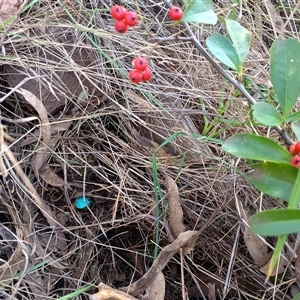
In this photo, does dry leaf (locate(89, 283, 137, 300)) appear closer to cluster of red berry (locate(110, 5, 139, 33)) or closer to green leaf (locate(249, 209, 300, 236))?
green leaf (locate(249, 209, 300, 236))

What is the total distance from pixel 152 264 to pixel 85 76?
0.49 metres

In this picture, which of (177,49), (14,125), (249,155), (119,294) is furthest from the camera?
(177,49)

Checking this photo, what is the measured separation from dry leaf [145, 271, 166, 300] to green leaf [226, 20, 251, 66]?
19.9 inches

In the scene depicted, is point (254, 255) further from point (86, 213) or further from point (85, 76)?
Answer: point (85, 76)

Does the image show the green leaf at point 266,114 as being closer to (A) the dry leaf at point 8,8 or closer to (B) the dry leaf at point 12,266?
(B) the dry leaf at point 12,266

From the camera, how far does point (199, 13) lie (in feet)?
2.84

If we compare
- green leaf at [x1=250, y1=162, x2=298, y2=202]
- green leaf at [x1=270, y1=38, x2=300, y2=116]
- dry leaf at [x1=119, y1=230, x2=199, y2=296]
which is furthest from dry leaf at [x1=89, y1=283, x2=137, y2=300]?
green leaf at [x1=270, y1=38, x2=300, y2=116]

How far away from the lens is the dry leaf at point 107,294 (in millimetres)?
1024

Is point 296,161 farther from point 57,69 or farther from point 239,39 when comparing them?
point 57,69

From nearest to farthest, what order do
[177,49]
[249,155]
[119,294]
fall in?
1. [249,155]
2. [119,294]
3. [177,49]

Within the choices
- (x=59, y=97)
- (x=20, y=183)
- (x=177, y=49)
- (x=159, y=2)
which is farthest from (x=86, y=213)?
(x=159, y=2)

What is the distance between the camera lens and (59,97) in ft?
4.04

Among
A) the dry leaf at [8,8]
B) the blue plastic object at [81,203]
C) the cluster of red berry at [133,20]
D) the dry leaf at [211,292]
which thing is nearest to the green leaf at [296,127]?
the cluster of red berry at [133,20]

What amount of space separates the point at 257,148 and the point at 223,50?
0.22m
